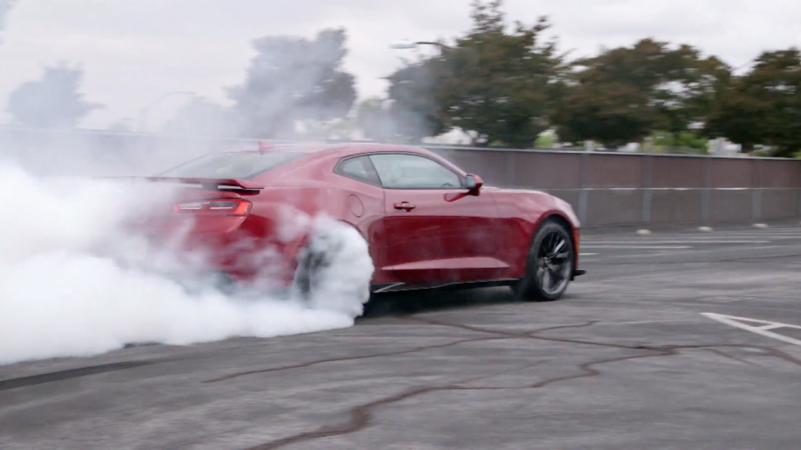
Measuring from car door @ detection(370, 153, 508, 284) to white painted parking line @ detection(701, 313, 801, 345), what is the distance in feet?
5.69

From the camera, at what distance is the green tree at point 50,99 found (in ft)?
25.5

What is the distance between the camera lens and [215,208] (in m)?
7.14

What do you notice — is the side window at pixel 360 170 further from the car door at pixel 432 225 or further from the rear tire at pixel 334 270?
the rear tire at pixel 334 270

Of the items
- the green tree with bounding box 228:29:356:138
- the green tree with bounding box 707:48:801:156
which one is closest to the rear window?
the green tree with bounding box 228:29:356:138

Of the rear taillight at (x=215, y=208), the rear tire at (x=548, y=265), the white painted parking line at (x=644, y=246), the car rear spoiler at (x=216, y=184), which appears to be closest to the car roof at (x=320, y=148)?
the car rear spoiler at (x=216, y=184)

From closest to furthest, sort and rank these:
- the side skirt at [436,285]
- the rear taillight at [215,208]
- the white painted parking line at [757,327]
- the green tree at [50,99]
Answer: the rear taillight at [215,208]
the white painted parking line at [757,327]
the green tree at [50,99]
the side skirt at [436,285]

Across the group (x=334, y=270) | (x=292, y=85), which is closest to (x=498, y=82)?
(x=292, y=85)

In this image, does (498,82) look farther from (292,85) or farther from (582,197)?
(292,85)

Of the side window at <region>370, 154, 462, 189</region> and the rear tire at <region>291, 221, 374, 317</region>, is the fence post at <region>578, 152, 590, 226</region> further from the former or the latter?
the rear tire at <region>291, 221, 374, 317</region>

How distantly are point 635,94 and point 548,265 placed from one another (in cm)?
2711

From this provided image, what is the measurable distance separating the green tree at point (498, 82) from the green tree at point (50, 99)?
47.9 ft

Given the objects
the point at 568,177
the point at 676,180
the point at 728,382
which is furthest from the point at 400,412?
the point at 676,180

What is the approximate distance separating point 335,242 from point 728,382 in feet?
9.53

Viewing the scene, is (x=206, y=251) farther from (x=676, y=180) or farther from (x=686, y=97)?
(x=686, y=97)
